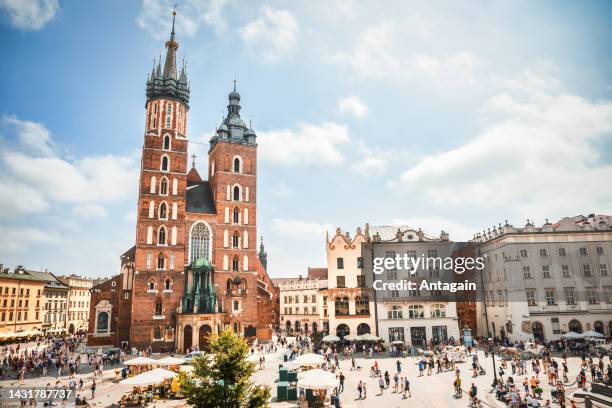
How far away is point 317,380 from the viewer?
72.9ft

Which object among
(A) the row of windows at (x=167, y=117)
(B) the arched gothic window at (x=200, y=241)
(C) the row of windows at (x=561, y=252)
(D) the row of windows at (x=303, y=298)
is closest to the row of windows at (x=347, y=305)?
(B) the arched gothic window at (x=200, y=241)

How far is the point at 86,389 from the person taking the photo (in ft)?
93.7

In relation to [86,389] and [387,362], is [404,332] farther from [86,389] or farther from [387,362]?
[86,389]

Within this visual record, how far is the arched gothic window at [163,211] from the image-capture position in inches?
2002

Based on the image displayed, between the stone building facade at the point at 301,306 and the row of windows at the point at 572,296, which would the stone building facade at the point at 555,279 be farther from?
the stone building facade at the point at 301,306

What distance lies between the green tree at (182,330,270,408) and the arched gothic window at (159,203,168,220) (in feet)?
121

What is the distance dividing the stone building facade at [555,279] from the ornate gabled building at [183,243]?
3147cm

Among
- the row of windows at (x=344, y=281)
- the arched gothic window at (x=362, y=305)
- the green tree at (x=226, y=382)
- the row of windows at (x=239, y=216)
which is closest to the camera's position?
the green tree at (x=226, y=382)

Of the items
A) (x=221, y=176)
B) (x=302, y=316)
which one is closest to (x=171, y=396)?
(x=221, y=176)

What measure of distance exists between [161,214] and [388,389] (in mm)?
35793

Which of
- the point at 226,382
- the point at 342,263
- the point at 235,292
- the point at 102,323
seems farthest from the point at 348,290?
the point at 226,382

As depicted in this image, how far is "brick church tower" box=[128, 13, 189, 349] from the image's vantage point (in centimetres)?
4753

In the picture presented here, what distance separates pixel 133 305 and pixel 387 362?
97.8 ft

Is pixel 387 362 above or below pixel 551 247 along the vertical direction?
below
